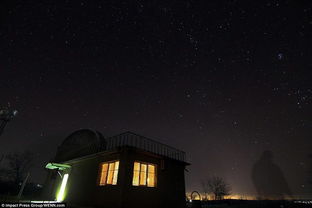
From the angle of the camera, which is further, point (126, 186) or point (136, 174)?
point (136, 174)

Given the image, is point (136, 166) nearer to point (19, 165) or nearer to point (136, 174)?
point (136, 174)

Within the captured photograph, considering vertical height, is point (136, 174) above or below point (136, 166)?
below

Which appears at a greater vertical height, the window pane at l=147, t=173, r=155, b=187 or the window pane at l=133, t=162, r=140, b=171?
the window pane at l=133, t=162, r=140, b=171

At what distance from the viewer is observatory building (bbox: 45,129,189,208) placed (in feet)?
32.6

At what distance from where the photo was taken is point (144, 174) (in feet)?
36.9

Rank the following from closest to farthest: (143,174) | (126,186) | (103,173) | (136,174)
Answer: (126,186), (136,174), (143,174), (103,173)

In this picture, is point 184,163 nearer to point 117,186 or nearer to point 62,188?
point 117,186

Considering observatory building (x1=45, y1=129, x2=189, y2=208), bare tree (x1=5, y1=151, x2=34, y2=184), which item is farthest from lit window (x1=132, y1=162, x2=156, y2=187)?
bare tree (x1=5, y1=151, x2=34, y2=184)

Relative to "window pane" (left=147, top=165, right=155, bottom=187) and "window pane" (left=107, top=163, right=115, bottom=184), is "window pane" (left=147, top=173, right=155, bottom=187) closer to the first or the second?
"window pane" (left=147, top=165, right=155, bottom=187)

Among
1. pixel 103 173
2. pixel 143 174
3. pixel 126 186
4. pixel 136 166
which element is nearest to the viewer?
pixel 126 186

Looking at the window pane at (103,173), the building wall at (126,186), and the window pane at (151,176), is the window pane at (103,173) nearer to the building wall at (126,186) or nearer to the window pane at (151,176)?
the building wall at (126,186)

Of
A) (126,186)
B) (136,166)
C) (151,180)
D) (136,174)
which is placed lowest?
(126,186)

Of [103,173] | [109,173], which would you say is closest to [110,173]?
[109,173]

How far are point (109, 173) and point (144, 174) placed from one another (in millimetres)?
2220
